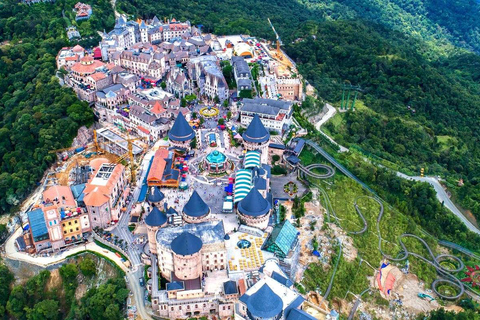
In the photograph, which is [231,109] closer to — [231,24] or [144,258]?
[144,258]

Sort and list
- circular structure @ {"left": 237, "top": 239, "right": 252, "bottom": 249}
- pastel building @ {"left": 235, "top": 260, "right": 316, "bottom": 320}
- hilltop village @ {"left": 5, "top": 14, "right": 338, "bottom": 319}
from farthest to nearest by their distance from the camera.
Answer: circular structure @ {"left": 237, "top": 239, "right": 252, "bottom": 249}, hilltop village @ {"left": 5, "top": 14, "right": 338, "bottom": 319}, pastel building @ {"left": 235, "top": 260, "right": 316, "bottom": 320}

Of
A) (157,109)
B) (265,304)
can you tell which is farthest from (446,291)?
(157,109)

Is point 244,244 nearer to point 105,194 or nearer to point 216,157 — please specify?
point 216,157

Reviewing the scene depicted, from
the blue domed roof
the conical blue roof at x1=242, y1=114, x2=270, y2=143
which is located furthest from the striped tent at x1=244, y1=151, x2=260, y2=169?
the blue domed roof

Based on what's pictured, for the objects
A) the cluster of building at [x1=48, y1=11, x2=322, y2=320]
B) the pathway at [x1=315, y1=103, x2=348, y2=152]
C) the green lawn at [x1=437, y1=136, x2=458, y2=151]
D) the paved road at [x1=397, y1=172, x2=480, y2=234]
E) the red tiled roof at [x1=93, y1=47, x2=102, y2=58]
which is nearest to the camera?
the cluster of building at [x1=48, y1=11, x2=322, y2=320]

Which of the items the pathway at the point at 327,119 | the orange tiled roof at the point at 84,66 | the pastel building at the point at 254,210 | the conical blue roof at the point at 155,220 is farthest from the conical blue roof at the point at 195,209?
the orange tiled roof at the point at 84,66

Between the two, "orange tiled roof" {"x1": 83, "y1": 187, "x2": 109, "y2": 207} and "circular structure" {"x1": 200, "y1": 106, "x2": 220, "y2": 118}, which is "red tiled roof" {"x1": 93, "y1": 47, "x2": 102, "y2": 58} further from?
"orange tiled roof" {"x1": 83, "y1": 187, "x2": 109, "y2": 207}

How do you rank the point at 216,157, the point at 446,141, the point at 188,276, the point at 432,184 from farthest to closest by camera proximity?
the point at 446,141, the point at 432,184, the point at 216,157, the point at 188,276
